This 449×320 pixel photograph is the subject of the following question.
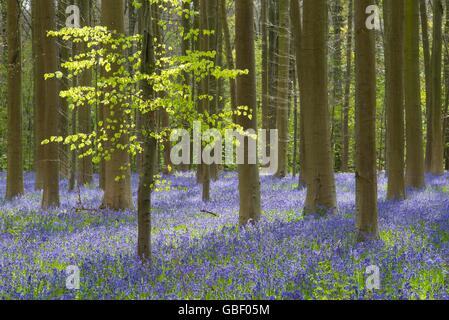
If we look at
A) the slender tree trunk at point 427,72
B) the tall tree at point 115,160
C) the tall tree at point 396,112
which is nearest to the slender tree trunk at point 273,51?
the slender tree trunk at point 427,72

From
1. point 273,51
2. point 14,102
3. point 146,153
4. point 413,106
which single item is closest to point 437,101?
point 413,106

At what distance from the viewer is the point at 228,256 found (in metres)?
6.90

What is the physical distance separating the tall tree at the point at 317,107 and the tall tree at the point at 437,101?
42.8 feet

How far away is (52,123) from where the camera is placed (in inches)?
504

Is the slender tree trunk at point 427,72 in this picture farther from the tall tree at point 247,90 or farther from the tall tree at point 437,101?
the tall tree at point 247,90

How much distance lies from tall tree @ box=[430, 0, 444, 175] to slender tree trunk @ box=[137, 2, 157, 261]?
58.1 feet

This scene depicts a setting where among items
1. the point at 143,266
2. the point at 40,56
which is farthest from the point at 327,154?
the point at 40,56

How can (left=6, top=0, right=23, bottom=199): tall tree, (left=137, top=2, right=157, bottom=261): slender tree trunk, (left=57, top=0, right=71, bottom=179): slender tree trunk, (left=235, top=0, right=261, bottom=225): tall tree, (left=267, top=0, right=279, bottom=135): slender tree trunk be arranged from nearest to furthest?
1. (left=137, top=2, right=157, bottom=261): slender tree trunk
2. (left=235, top=0, right=261, bottom=225): tall tree
3. (left=57, top=0, right=71, bottom=179): slender tree trunk
4. (left=6, top=0, right=23, bottom=199): tall tree
5. (left=267, top=0, right=279, bottom=135): slender tree trunk

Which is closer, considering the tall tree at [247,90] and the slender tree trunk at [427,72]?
the tall tree at [247,90]

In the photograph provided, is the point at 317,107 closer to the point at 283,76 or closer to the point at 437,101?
the point at 283,76

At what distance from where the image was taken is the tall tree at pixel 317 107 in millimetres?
10180

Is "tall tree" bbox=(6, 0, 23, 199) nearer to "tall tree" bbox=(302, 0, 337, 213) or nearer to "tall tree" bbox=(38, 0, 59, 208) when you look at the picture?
"tall tree" bbox=(38, 0, 59, 208)

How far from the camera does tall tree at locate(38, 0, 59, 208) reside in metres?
12.8

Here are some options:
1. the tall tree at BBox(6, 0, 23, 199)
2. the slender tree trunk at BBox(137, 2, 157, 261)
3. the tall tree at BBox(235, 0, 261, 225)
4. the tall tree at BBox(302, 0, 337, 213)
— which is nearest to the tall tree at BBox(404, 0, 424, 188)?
the tall tree at BBox(302, 0, 337, 213)
